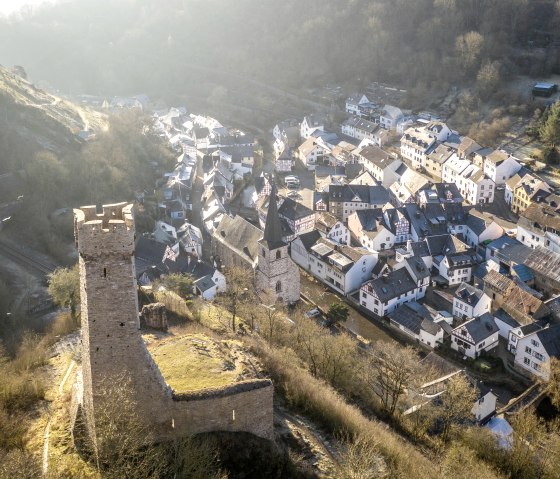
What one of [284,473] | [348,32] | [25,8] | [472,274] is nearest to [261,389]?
[284,473]

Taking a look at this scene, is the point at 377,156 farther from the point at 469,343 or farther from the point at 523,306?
the point at 469,343

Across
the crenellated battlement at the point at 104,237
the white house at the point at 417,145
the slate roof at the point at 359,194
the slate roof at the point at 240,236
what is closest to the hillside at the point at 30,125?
the slate roof at the point at 240,236

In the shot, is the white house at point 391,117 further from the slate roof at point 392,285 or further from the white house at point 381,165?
the slate roof at point 392,285

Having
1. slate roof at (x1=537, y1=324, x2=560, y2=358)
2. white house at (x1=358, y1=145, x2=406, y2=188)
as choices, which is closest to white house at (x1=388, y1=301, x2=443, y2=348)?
slate roof at (x1=537, y1=324, x2=560, y2=358)

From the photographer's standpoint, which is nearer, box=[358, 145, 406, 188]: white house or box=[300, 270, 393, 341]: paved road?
box=[300, 270, 393, 341]: paved road

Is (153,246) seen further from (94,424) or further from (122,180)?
(94,424)

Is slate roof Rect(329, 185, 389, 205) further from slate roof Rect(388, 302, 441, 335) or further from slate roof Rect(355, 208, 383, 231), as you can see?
slate roof Rect(388, 302, 441, 335)
